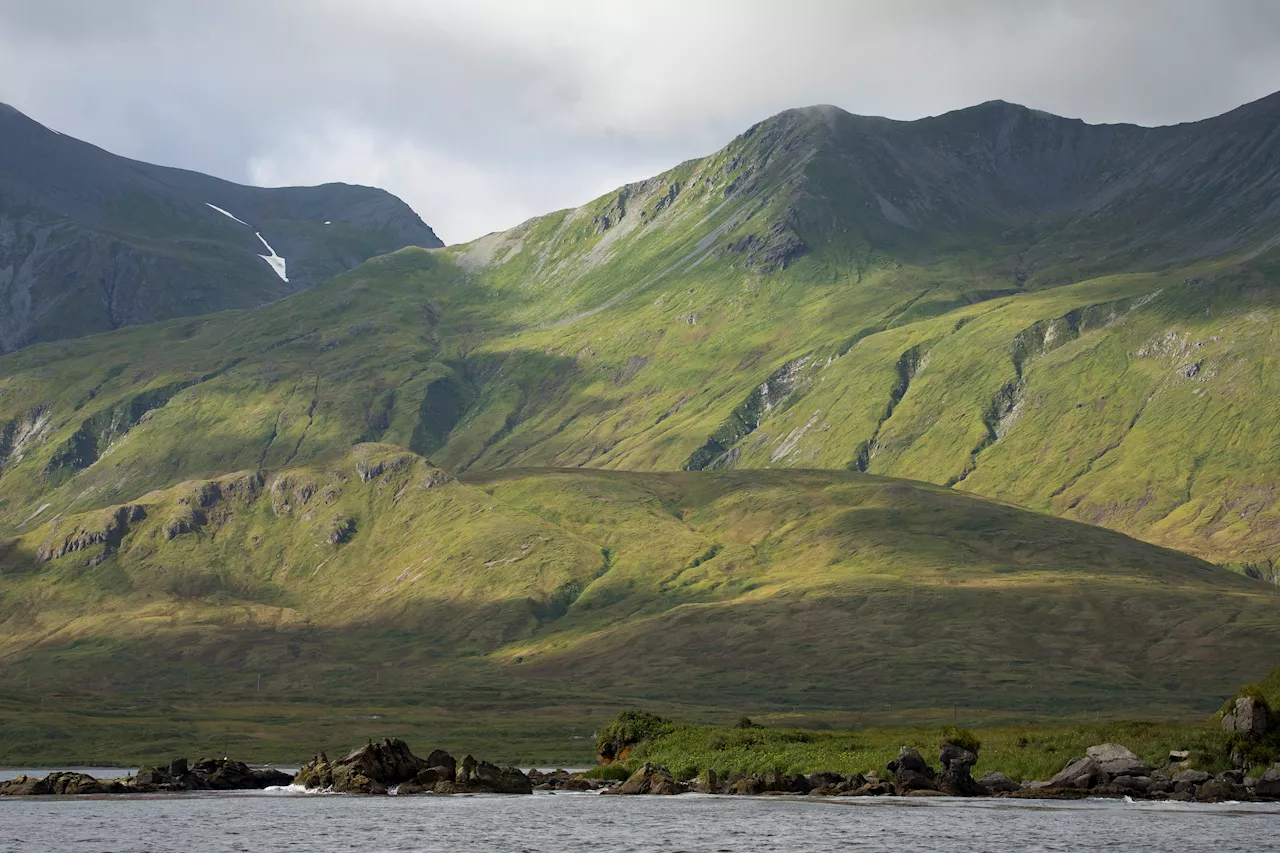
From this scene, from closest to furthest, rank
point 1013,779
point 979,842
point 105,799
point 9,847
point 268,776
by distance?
point 979,842 < point 9,847 < point 1013,779 < point 105,799 < point 268,776

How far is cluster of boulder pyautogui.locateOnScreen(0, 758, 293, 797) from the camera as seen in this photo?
138 m

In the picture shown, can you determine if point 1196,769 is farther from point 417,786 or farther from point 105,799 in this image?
point 105,799

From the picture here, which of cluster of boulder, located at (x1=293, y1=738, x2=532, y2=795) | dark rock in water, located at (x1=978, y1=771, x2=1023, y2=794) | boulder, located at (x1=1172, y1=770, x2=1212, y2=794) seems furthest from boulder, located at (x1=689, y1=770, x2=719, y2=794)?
boulder, located at (x1=1172, y1=770, x2=1212, y2=794)

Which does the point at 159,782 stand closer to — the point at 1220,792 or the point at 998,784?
the point at 998,784

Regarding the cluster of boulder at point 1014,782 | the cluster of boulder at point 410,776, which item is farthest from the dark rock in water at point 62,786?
the cluster of boulder at point 1014,782

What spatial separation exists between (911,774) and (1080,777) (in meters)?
12.7

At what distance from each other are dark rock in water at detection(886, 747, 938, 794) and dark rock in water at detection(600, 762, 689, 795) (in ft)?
65.8

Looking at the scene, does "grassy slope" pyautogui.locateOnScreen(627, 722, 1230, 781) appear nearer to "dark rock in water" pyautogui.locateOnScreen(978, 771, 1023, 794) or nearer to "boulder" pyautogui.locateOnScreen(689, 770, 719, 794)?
"dark rock in water" pyautogui.locateOnScreen(978, 771, 1023, 794)

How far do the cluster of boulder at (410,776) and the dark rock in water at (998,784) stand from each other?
4423cm

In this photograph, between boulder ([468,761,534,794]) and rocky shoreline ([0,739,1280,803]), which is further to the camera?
boulder ([468,761,534,794])

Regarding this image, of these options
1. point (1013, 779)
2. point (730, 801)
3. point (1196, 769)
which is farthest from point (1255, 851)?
point (730, 801)

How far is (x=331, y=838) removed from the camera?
9281 centimetres

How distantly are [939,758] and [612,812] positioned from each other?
27.5m

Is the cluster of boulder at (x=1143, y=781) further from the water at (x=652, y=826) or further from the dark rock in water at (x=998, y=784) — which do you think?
the water at (x=652, y=826)
